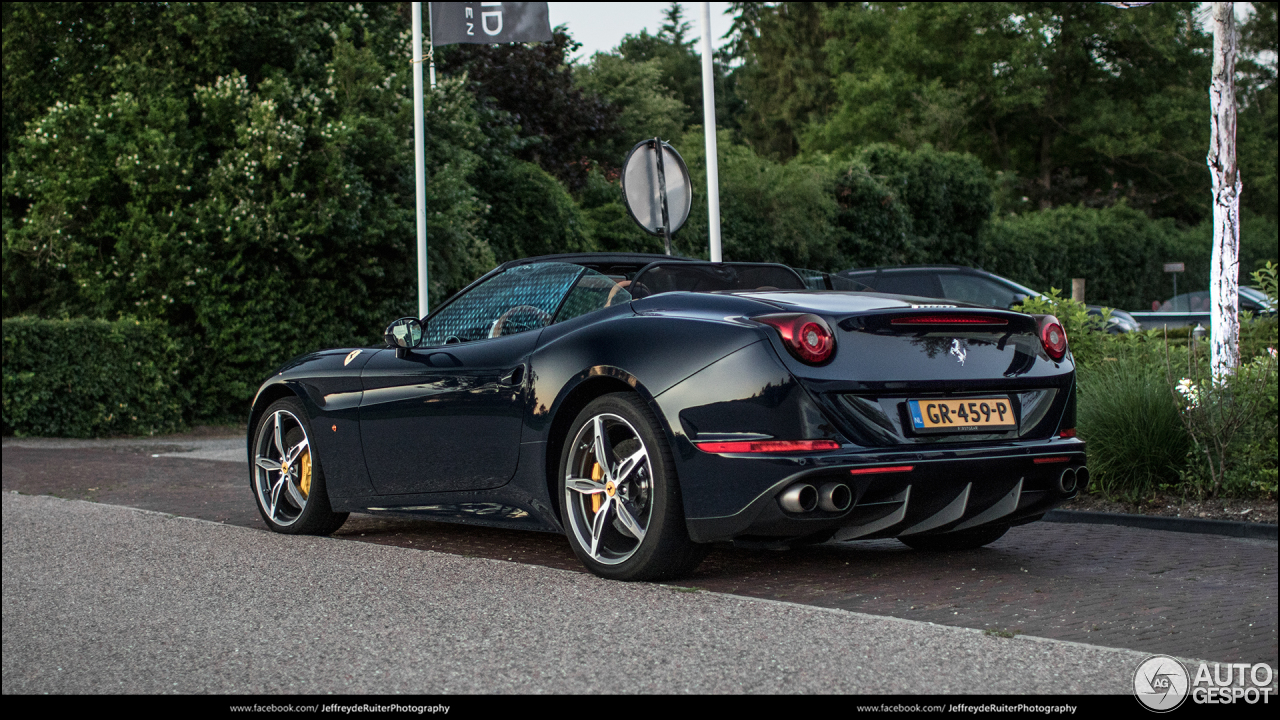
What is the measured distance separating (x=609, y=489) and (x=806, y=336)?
3.26 ft

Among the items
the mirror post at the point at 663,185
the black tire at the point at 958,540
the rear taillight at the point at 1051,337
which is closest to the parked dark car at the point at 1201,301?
the mirror post at the point at 663,185

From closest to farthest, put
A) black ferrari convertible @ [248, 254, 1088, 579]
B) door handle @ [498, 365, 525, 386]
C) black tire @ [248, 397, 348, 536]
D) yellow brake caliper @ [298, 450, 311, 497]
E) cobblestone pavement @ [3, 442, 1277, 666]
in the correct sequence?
cobblestone pavement @ [3, 442, 1277, 666] < black ferrari convertible @ [248, 254, 1088, 579] < door handle @ [498, 365, 525, 386] < black tire @ [248, 397, 348, 536] < yellow brake caliper @ [298, 450, 311, 497]

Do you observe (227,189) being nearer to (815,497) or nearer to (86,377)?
(86,377)

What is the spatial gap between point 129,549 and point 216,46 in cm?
1277

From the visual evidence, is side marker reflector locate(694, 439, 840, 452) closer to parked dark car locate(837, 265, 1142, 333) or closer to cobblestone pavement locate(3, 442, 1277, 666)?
cobblestone pavement locate(3, 442, 1277, 666)

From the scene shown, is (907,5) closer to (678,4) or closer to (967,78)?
(967,78)

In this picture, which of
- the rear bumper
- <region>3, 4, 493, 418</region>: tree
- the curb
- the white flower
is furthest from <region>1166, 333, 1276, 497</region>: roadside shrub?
<region>3, 4, 493, 418</region>: tree

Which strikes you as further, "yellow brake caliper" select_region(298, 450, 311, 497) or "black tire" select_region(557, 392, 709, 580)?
"yellow brake caliper" select_region(298, 450, 311, 497)

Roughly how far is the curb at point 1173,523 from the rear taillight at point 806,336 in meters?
2.98

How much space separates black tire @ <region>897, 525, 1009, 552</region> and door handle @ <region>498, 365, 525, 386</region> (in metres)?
1.93

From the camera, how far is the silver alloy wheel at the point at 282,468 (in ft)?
22.1

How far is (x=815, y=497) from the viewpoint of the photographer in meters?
4.43

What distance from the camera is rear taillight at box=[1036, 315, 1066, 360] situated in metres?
5.20

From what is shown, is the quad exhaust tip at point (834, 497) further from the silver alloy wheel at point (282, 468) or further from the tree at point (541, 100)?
the tree at point (541, 100)
